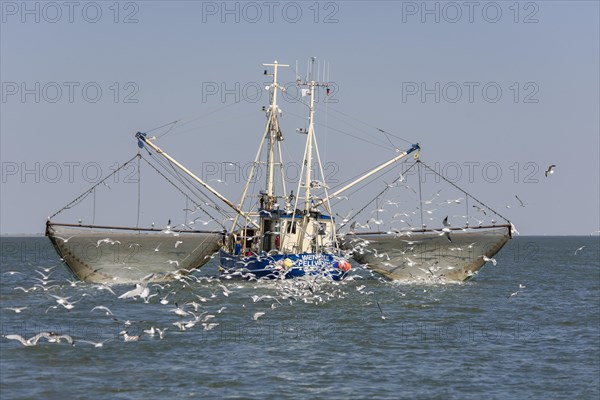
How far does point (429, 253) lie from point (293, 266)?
1227cm

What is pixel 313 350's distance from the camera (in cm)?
3488

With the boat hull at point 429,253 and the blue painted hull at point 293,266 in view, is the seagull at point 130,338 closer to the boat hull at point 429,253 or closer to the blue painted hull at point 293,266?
the blue painted hull at point 293,266

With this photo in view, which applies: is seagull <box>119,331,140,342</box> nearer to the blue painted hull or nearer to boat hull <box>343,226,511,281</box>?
the blue painted hull

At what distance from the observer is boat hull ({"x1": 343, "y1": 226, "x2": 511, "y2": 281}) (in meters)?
65.1

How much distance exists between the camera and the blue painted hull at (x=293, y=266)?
59.2m

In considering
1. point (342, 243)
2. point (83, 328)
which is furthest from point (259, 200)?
point (83, 328)

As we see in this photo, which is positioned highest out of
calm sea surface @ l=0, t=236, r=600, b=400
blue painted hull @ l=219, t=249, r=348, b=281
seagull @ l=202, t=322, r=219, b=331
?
blue painted hull @ l=219, t=249, r=348, b=281

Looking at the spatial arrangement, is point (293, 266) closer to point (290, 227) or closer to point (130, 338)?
point (290, 227)

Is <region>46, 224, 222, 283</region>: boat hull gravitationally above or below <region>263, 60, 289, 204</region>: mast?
below

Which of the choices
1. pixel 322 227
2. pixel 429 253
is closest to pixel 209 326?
pixel 322 227

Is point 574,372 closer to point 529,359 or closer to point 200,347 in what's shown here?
point 529,359

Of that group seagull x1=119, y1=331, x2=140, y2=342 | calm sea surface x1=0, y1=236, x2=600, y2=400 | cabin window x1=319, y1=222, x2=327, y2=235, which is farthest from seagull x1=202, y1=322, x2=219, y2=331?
cabin window x1=319, y1=222, x2=327, y2=235

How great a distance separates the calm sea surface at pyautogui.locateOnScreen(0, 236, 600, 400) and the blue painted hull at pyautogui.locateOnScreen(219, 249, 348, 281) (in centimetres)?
266

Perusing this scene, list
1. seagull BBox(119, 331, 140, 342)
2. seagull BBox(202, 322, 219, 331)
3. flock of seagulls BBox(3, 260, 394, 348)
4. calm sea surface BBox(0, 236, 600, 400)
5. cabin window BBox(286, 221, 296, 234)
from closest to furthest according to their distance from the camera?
calm sea surface BBox(0, 236, 600, 400), seagull BBox(119, 331, 140, 342), flock of seagulls BBox(3, 260, 394, 348), seagull BBox(202, 322, 219, 331), cabin window BBox(286, 221, 296, 234)
